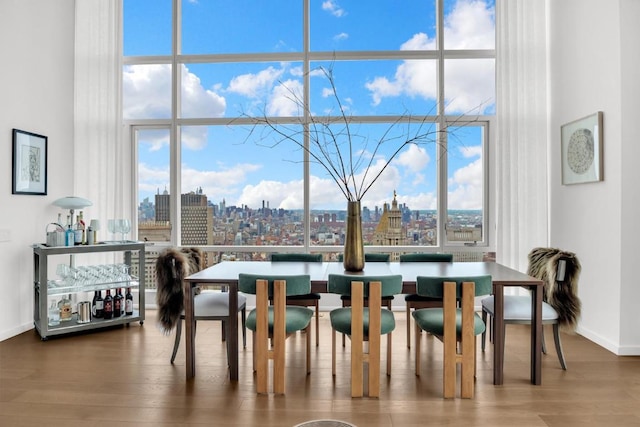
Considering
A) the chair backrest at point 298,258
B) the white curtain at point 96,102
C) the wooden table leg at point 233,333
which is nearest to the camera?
the wooden table leg at point 233,333

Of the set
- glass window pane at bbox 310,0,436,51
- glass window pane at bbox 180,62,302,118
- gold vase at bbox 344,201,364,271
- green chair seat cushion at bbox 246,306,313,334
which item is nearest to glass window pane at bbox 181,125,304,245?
glass window pane at bbox 180,62,302,118

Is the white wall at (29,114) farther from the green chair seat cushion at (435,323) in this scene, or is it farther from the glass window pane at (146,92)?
the green chair seat cushion at (435,323)

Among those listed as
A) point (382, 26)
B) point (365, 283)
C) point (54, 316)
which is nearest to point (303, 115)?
point (382, 26)

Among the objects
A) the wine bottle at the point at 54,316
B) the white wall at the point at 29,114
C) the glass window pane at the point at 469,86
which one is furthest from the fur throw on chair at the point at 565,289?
the white wall at the point at 29,114

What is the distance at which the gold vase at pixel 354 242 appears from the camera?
128 inches

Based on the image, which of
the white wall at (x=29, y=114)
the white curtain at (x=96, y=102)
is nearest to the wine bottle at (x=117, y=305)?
the white wall at (x=29, y=114)

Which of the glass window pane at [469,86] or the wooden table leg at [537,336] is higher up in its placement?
the glass window pane at [469,86]

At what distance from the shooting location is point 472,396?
107 inches

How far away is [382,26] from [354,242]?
3.03 metres

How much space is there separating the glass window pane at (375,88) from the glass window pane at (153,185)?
1906 millimetres

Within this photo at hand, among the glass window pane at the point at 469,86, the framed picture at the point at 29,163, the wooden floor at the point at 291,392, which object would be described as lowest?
the wooden floor at the point at 291,392

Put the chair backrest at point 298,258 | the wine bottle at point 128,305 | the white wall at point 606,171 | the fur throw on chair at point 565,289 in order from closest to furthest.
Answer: the fur throw on chair at point 565,289 < the white wall at point 606,171 < the chair backrest at point 298,258 < the wine bottle at point 128,305

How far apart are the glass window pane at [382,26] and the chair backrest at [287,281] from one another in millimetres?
3261

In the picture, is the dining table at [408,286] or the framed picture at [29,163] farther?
the framed picture at [29,163]
